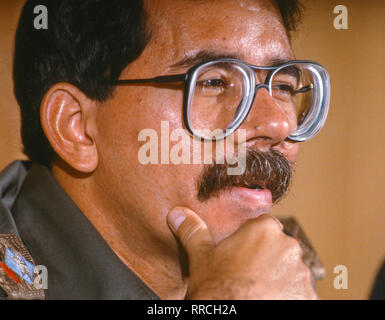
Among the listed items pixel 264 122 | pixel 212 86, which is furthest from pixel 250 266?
pixel 212 86

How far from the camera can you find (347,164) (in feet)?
6.43

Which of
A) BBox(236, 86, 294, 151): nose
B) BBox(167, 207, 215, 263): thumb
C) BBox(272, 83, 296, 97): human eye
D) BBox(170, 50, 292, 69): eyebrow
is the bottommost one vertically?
BBox(167, 207, 215, 263): thumb

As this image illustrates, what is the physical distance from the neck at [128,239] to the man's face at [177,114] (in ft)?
0.17

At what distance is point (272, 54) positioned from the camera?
3.92ft

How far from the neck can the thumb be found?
0.32 ft

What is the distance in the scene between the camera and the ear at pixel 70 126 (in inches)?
48.1

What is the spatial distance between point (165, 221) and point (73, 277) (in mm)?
276

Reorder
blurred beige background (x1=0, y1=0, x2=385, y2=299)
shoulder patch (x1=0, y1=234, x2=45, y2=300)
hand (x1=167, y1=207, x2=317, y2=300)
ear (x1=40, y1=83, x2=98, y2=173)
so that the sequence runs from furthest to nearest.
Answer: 1. blurred beige background (x1=0, y1=0, x2=385, y2=299)
2. ear (x1=40, y1=83, x2=98, y2=173)
3. shoulder patch (x1=0, y1=234, x2=45, y2=300)
4. hand (x1=167, y1=207, x2=317, y2=300)

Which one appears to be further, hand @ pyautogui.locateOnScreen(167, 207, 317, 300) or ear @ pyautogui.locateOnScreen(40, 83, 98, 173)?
ear @ pyautogui.locateOnScreen(40, 83, 98, 173)

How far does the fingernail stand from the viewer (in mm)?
1170

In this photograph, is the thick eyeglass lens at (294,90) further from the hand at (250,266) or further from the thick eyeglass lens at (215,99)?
the hand at (250,266)

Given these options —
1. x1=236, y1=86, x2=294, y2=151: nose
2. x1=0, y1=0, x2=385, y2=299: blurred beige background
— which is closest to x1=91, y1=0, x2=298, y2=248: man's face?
x1=236, y1=86, x2=294, y2=151: nose

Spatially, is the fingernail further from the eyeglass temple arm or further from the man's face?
the eyeglass temple arm
